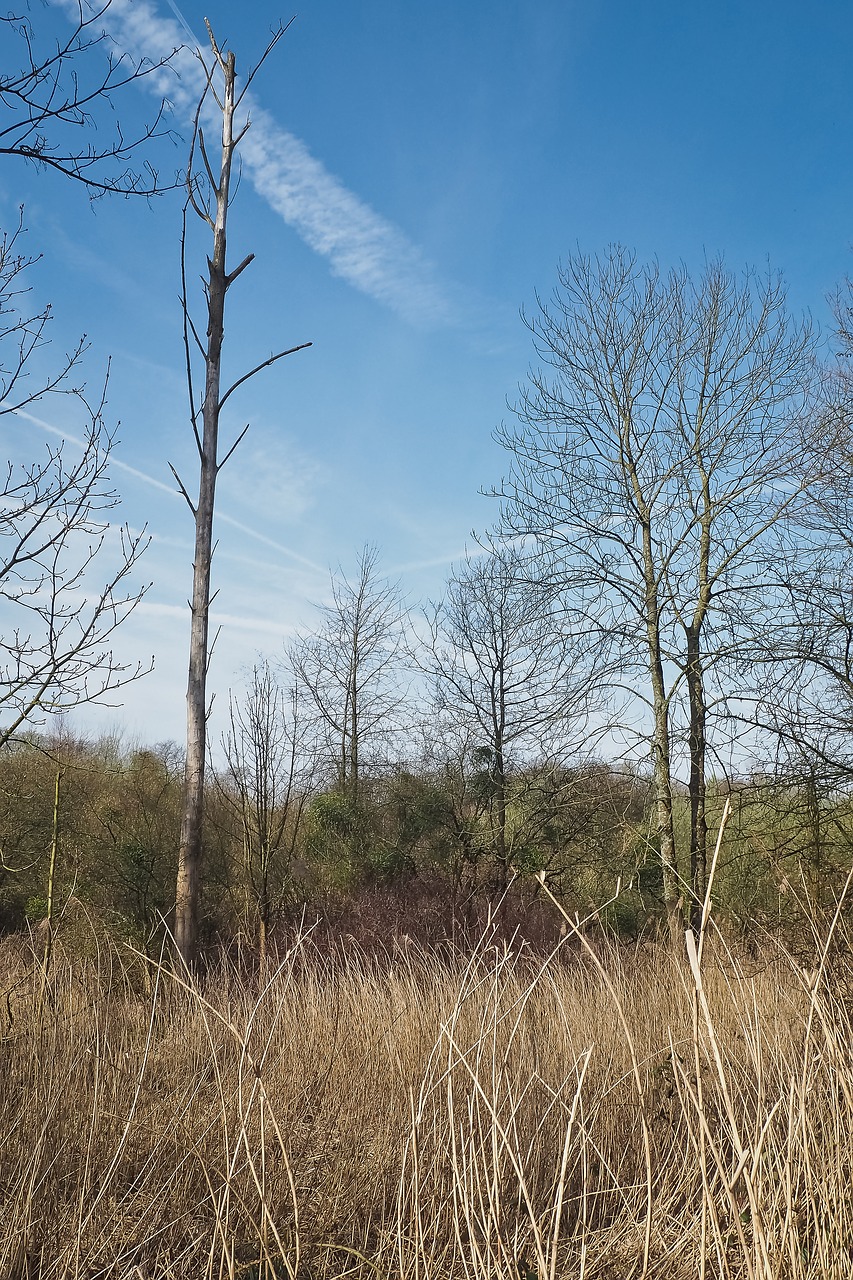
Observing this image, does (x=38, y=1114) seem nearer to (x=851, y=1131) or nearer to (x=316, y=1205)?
(x=316, y=1205)

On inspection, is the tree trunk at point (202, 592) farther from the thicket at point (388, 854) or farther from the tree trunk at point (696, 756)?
the tree trunk at point (696, 756)

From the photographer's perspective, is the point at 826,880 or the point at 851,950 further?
the point at 826,880

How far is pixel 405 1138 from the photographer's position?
14.3 ft

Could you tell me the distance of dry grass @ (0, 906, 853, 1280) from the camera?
2.67 meters

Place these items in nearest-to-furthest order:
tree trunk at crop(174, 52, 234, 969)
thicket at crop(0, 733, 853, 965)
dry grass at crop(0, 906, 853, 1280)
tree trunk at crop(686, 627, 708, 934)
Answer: dry grass at crop(0, 906, 853, 1280) < tree trunk at crop(174, 52, 234, 969) < thicket at crop(0, 733, 853, 965) < tree trunk at crop(686, 627, 708, 934)

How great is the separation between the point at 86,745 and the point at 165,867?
10.1 meters

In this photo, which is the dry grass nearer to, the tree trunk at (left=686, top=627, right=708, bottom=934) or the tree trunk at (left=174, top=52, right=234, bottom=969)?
the tree trunk at (left=174, top=52, right=234, bottom=969)

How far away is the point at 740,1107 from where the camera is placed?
5.11 metres

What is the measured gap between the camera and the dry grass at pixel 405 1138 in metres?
2.67

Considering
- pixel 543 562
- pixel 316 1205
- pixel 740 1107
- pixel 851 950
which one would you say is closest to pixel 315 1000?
pixel 316 1205

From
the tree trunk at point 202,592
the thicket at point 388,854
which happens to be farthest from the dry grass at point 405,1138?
the thicket at point 388,854

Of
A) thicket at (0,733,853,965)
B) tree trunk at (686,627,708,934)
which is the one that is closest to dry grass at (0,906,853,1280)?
thicket at (0,733,853,965)

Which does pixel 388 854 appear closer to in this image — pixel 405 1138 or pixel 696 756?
pixel 696 756

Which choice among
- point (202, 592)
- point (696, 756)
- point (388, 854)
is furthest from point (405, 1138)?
point (388, 854)
